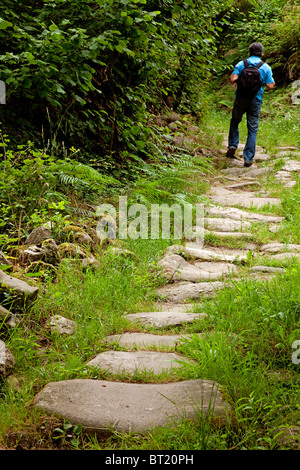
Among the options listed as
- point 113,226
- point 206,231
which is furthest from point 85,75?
point 206,231

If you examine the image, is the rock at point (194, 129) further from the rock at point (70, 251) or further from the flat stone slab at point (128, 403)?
the flat stone slab at point (128, 403)

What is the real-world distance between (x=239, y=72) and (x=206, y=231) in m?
5.11

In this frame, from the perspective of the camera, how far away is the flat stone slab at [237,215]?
17.2 feet

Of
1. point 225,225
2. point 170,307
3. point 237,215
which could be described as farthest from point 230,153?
point 170,307

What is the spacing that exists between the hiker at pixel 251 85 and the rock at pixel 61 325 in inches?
272

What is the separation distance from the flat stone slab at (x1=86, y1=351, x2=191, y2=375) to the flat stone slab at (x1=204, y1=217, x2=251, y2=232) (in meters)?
2.73

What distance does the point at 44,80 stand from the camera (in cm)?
441

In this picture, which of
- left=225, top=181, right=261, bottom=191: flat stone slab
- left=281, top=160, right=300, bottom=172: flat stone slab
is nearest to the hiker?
left=281, top=160, right=300, bottom=172: flat stone slab

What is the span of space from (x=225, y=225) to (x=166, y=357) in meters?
2.94

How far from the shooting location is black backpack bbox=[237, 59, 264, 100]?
823 centimetres

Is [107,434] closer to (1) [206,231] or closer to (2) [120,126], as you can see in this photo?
(1) [206,231]

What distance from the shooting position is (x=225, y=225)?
5.07 meters

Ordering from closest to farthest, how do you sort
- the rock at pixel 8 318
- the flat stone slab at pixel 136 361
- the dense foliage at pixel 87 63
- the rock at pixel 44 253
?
the flat stone slab at pixel 136 361 → the rock at pixel 8 318 → the rock at pixel 44 253 → the dense foliage at pixel 87 63

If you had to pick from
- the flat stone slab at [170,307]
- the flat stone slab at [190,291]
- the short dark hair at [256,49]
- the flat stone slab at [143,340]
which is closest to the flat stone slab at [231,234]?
the flat stone slab at [190,291]
